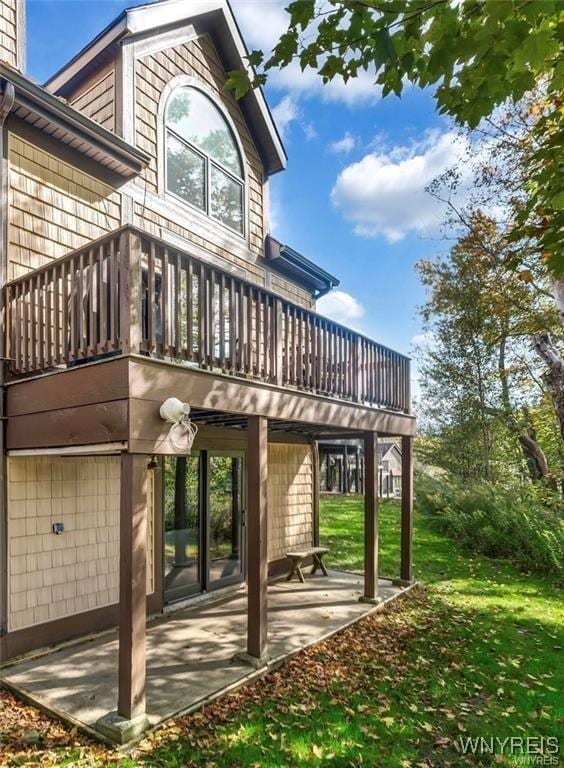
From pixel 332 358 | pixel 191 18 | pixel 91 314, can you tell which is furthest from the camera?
pixel 191 18

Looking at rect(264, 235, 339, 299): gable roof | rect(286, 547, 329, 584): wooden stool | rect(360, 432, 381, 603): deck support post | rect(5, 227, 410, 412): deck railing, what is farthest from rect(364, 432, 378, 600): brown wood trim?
rect(264, 235, 339, 299): gable roof

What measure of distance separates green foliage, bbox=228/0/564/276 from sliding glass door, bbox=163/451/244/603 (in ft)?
16.7

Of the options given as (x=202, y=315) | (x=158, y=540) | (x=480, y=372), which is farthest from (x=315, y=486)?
(x=480, y=372)

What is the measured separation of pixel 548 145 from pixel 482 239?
11.3 m

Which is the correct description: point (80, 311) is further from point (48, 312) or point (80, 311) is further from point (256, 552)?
point (256, 552)

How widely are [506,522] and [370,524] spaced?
5.23 metres

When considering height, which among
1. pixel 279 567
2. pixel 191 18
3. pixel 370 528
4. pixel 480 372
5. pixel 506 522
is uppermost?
pixel 191 18

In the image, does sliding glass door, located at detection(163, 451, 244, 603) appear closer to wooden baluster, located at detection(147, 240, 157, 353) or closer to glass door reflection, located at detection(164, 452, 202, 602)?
glass door reflection, located at detection(164, 452, 202, 602)

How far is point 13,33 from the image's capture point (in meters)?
5.50

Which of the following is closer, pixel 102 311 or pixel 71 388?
pixel 102 311

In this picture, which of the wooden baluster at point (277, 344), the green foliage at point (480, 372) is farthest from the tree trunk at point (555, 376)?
the wooden baluster at point (277, 344)

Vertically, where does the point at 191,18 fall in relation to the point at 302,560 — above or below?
above

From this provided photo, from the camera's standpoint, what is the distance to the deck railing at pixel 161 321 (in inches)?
158

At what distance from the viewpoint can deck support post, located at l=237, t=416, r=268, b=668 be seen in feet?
16.0
